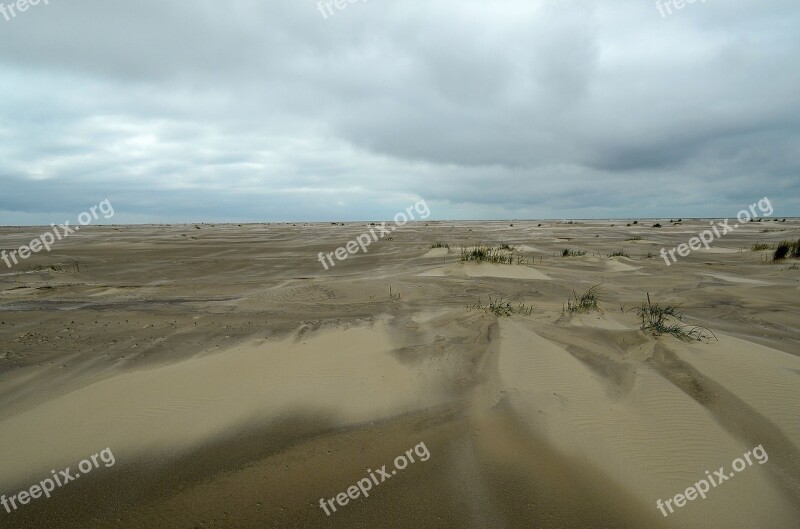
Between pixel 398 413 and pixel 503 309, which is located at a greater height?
pixel 503 309

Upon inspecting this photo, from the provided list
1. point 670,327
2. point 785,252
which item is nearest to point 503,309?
point 670,327

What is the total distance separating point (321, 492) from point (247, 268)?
12757 millimetres

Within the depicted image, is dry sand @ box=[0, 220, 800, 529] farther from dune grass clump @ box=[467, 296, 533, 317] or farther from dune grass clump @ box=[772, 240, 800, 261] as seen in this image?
dune grass clump @ box=[772, 240, 800, 261]

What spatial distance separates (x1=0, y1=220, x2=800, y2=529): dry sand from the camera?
262 centimetres

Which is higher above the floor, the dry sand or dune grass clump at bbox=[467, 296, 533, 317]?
dune grass clump at bbox=[467, 296, 533, 317]

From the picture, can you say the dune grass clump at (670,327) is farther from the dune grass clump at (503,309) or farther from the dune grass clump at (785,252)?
the dune grass clump at (785,252)

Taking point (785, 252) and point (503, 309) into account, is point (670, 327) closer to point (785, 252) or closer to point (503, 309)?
point (503, 309)

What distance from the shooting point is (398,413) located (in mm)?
3752

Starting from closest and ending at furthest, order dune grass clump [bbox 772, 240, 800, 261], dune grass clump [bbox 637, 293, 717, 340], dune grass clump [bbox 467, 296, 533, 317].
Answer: dune grass clump [bbox 637, 293, 717, 340], dune grass clump [bbox 467, 296, 533, 317], dune grass clump [bbox 772, 240, 800, 261]

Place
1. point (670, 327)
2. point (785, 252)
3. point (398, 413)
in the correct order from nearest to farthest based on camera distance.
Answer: point (398, 413) → point (670, 327) → point (785, 252)

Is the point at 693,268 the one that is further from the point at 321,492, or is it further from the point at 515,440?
the point at 321,492

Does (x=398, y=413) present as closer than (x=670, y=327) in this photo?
Yes

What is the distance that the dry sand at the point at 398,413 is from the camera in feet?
8.61

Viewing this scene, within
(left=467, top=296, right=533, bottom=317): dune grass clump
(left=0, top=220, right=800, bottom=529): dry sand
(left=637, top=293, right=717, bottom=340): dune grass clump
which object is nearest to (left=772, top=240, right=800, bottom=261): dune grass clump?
(left=0, top=220, right=800, bottom=529): dry sand
